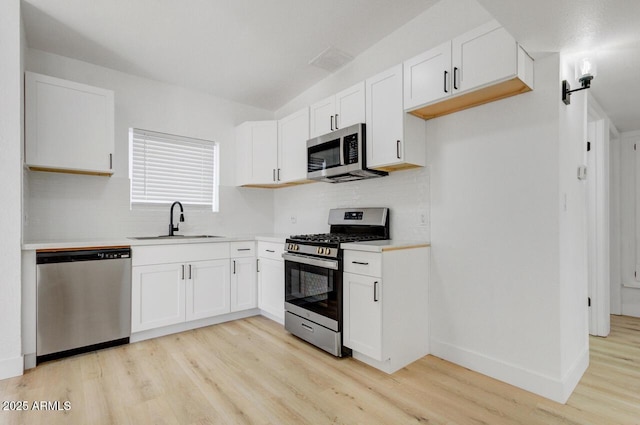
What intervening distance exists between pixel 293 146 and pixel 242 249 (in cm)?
129

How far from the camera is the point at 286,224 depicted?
4348mm

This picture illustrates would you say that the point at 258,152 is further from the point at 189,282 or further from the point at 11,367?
the point at 11,367

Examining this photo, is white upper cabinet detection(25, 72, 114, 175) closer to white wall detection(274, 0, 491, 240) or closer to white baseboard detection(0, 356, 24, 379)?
white baseboard detection(0, 356, 24, 379)

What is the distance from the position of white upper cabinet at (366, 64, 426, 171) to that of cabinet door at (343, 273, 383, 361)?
3.22 feet

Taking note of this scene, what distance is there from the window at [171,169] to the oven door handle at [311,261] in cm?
151

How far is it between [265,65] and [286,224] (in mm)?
1962

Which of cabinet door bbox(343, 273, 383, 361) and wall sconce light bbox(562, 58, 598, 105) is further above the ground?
wall sconce light bbox(562, 58, 598, 105)

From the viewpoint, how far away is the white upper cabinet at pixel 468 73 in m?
1.97

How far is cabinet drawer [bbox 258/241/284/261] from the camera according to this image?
3341 millimetres

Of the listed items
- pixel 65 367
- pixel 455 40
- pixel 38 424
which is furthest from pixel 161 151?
pixel 455 40

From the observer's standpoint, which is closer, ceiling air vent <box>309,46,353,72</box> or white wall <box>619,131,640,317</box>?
ceiling air vent <box>309,46,353,72</box>

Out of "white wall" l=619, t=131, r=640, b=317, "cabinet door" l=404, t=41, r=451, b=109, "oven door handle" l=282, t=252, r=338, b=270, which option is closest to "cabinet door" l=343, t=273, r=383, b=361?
"oven door handle" l=282, t=252, r=338, b=270

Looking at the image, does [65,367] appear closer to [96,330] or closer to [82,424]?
[96,330]

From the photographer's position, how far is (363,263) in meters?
2.43
